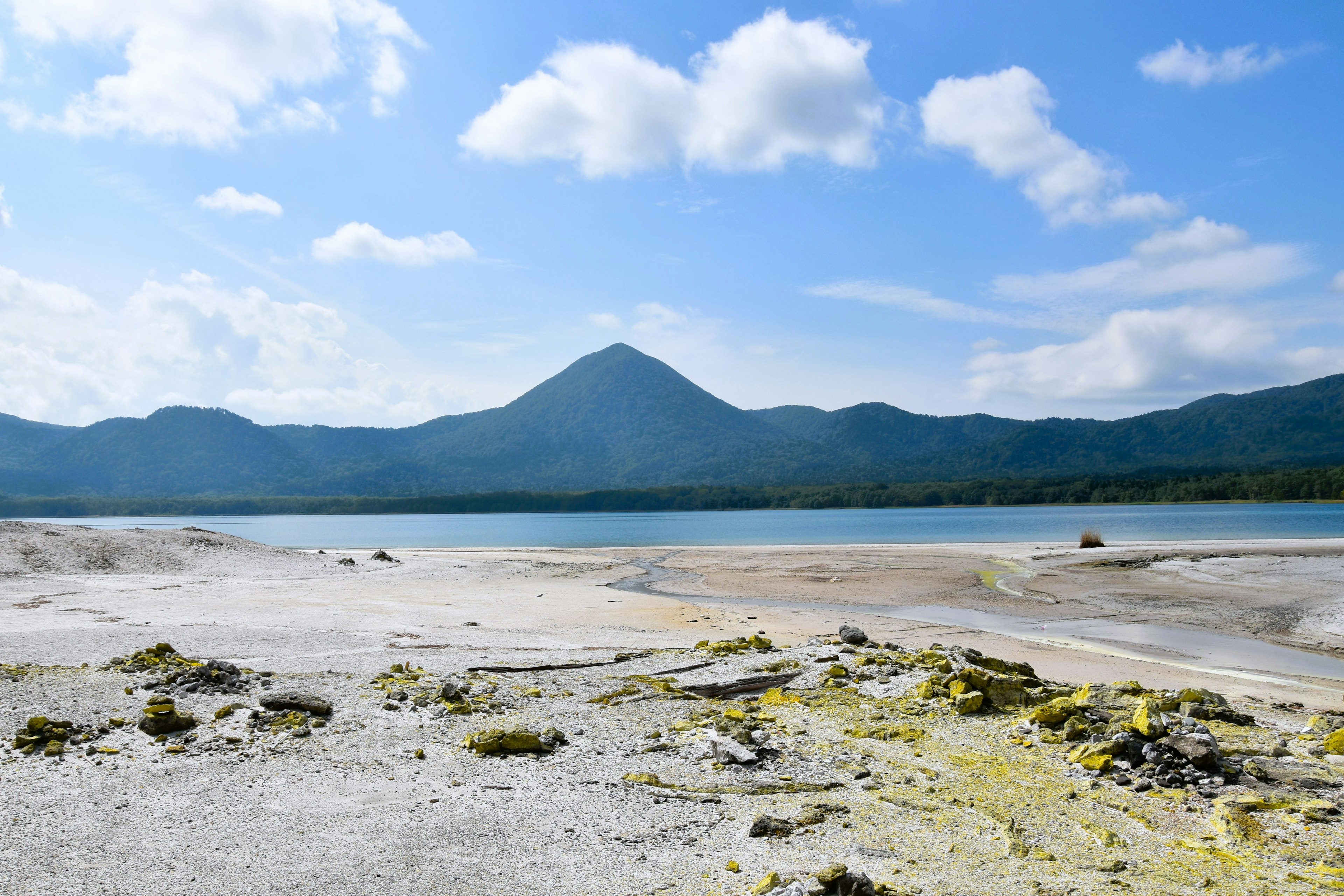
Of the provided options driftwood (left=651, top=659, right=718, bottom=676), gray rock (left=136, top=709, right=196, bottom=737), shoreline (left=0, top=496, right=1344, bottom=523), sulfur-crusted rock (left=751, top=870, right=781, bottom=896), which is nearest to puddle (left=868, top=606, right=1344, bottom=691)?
driftwood (left=651, top=659, right=718, bottom=676)

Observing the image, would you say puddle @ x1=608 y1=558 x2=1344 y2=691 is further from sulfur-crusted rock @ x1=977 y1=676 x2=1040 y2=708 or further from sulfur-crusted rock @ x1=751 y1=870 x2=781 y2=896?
sulfur-crusted rock @ x1=751 y1=870 x2=781 y2=896

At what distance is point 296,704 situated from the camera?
8289 mm

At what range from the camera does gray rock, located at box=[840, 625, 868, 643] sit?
12266 millimetres

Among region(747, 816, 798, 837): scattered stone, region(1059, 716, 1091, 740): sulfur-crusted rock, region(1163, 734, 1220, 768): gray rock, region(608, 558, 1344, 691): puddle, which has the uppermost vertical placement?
region(1163, 734, 1220, 768): gray rock

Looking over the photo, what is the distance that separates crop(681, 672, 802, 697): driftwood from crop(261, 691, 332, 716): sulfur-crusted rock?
4416 mm

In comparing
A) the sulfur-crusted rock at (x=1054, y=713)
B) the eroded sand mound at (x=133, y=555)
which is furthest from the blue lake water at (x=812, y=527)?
the sulfur-crusted rock at (x=1054, y=713)

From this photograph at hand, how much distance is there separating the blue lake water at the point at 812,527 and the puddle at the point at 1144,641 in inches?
1172

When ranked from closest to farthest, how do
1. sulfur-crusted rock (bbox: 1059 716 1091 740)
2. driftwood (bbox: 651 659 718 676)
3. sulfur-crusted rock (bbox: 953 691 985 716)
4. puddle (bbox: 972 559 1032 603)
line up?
sulfur-crusted rock (bbox: 1059 716 1091 740) → sulfur-crusted rock (bbox: 953 691 985 716) → driftwood (bbox: 651 659 718 676) → puddle (bbox: 972 559 1032 603)

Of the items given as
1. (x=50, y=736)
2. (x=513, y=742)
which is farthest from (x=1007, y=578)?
(x=50, y=736)

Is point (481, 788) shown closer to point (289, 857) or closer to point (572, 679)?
point (289, 857)

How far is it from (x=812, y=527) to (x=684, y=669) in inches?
2654

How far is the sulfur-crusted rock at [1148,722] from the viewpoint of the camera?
6.54 meters

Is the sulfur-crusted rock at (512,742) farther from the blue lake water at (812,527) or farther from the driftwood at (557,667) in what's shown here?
the blue lake water at (812,527)

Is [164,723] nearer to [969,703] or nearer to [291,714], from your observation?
[291,714]
